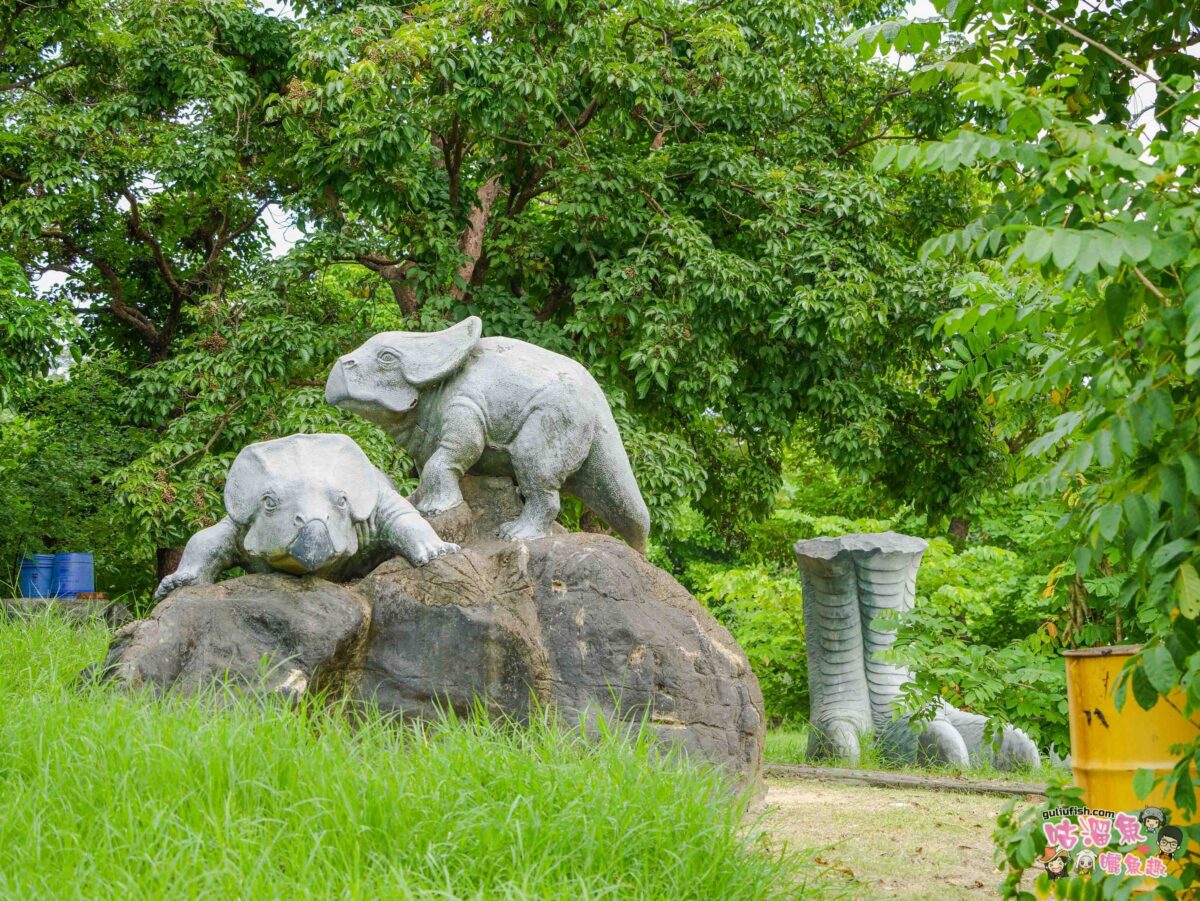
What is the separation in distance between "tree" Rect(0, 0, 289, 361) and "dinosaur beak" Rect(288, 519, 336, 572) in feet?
21.3

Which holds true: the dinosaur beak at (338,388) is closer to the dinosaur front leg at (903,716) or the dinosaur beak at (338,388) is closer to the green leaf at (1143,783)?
the green leaf at (1143,783)

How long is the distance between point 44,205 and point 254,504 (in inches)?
260

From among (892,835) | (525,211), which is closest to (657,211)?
(525,211)

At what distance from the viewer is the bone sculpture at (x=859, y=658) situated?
8.72 metres

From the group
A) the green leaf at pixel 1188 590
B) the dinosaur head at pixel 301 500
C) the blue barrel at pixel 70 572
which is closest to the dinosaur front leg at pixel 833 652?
the dinosaur head at pixel 301 500

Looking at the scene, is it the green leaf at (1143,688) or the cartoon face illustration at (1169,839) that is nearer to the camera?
the green leaf at (1143,688)

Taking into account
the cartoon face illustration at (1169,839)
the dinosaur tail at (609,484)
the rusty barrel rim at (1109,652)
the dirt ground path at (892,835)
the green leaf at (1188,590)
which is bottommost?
the dirt ground path at (892,835)

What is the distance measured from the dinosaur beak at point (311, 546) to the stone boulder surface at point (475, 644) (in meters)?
0.13

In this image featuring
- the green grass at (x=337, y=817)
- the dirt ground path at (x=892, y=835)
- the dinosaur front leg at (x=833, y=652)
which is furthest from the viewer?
the dinosaur front leg at (x=833, y=652)

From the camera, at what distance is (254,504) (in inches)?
197

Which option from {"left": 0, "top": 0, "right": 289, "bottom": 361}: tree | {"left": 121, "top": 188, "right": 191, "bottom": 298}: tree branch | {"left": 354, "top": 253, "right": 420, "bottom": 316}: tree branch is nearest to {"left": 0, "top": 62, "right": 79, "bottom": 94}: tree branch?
{"left": 0, "top": 0, "right": 289, "bottom": 361}: tree

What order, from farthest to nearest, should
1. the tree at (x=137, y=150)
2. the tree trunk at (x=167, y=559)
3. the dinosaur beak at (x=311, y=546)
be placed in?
1. the tree trunk at (x=167, y=559)
2. the tree at (x=137, y=150)
3. the dinosaur beak at (x=311, y=546)

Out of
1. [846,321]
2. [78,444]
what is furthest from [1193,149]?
[78,444]

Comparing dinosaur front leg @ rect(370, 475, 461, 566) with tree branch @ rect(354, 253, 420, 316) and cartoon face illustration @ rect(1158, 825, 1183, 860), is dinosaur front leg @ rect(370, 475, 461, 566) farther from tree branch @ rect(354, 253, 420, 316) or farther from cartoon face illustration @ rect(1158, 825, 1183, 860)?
tree branch @ rect(354, 253, 420, 316)
